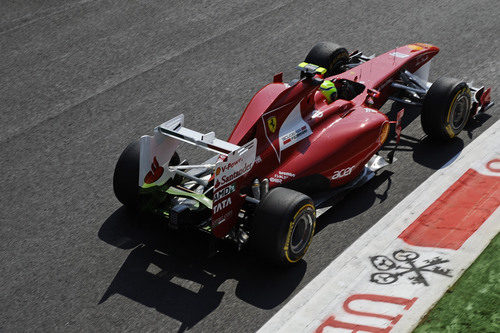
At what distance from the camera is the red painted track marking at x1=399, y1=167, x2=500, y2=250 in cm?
797

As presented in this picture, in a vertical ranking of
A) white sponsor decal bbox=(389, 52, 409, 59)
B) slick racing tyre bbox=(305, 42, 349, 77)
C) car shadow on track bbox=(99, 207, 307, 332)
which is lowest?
car shadow on track bbox=(99, 207, 307, 332)

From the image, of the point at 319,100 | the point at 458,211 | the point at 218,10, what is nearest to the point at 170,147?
the point at 319,100

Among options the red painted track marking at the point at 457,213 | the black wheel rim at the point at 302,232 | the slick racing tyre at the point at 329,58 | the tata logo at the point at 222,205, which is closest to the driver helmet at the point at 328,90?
the slick racing tyre at the point at 329,58

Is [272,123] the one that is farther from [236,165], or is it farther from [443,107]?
[443,107]

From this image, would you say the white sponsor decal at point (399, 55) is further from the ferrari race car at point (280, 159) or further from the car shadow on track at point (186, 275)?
the car shadow on track at point (186, 275)

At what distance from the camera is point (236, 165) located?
A: 752cm

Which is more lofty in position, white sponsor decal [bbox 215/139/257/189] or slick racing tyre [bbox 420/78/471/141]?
white sponsor decal [bbox 215/139/257/189]

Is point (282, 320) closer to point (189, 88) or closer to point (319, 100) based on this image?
point (319, 100)

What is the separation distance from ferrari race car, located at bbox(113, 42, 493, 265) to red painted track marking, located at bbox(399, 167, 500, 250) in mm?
890

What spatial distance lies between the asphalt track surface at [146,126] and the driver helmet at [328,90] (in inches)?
46.0

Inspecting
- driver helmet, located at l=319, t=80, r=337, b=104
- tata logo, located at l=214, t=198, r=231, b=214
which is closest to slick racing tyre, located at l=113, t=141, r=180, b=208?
tata logo, located at l=214, t=198, r=231, b=214

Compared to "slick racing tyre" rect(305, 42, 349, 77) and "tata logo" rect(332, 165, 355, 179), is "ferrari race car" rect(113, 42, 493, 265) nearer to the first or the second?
"tata logo" rect(332, 165, 355, 179)

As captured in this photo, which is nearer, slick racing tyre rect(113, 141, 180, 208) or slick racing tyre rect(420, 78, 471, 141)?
slick racing tyre rect(113, 141, 180, 208)

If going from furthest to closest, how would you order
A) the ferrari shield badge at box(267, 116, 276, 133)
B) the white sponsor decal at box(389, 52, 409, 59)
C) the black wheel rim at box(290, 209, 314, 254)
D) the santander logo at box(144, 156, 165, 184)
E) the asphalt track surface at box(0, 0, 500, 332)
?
the white sponsor decal at box(389, 52, 409, 59), the ferrari shield badge at box(267, 116, 276, 133), the santander logo at box(144, 156, 165, 184), the black wheel rim at box(290, 209, 314, 254), the asphalt track surface at box(0, 0, 500, 332)
